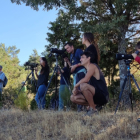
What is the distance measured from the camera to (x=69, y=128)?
2.76 meters

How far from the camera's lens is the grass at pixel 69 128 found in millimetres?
2537

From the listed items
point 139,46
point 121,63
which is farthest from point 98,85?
point 121,63

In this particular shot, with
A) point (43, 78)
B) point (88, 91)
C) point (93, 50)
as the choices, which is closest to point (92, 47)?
point (93, 50)

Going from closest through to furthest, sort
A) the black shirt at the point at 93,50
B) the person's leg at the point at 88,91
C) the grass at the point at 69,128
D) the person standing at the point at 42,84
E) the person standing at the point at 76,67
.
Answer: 1. the grass at the point at 69,128
2. the person's leg at the point at 88,91
3. the black shirt at the point at 93,50
4. the person standing at the point at 76,67
5. the person standing at the point at 42,84

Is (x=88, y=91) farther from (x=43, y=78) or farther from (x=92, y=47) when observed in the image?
(x=43, y=78)

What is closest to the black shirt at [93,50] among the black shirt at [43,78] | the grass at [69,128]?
the grass at [69,128]

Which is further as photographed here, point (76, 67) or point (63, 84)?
point (63, 84)

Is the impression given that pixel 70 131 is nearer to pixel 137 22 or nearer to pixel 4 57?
pixel 137 22

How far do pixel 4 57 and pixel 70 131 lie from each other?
2052 centimetres

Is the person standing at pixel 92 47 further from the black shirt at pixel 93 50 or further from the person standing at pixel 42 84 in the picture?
the person standing at pixel 42 84

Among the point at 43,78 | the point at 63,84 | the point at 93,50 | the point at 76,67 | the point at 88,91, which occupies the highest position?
the point at 93,50

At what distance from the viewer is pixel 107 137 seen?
2439mm

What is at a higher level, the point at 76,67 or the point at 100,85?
the point at 76,67

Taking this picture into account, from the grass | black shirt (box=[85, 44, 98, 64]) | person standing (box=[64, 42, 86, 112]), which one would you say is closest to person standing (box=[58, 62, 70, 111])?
person standing (box=[64, 42, 86, 112])
